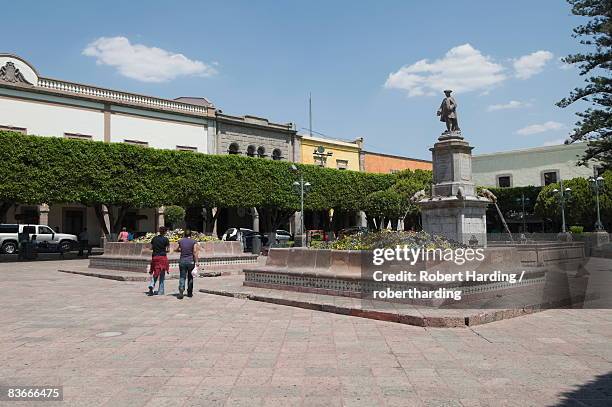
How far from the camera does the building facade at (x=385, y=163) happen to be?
169 ft

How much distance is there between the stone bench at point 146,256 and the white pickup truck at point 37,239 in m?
11.2

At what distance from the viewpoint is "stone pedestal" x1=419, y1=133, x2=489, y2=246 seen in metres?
15.4

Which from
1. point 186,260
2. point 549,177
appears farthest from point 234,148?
point 549,177

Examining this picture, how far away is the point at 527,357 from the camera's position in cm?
580

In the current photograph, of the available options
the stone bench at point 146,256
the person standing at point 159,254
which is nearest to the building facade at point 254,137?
the stone bench at point 146,256

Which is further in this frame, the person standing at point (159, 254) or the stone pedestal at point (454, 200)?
the stone pedestal at point (454, 200)

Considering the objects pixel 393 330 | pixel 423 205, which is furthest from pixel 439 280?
pixel 423 205

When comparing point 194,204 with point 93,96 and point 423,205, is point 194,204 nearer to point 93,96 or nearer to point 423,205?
point 93,96

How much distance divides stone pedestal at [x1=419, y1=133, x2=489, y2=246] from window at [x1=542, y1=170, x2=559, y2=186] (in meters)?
40.0

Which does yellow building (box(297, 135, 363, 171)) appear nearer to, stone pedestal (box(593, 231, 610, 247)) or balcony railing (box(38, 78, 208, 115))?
balcony railing (box(38, 78, 208, 115))

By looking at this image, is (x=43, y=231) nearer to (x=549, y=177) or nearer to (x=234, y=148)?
(x=234, y=148)

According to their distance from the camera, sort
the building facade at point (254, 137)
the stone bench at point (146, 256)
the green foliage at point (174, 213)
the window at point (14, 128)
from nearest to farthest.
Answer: the stone bench at point (146, 256) → the window at point (14, 128) → the green foliage at point (174, 213) → the building facade at point (254, 137)

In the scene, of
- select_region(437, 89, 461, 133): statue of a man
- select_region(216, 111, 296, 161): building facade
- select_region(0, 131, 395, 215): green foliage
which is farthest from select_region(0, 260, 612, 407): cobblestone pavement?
select_region(216, 111, 296, 161): building facade

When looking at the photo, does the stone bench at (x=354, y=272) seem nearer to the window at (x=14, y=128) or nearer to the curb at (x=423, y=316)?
the curb at (x=423, y=316)
